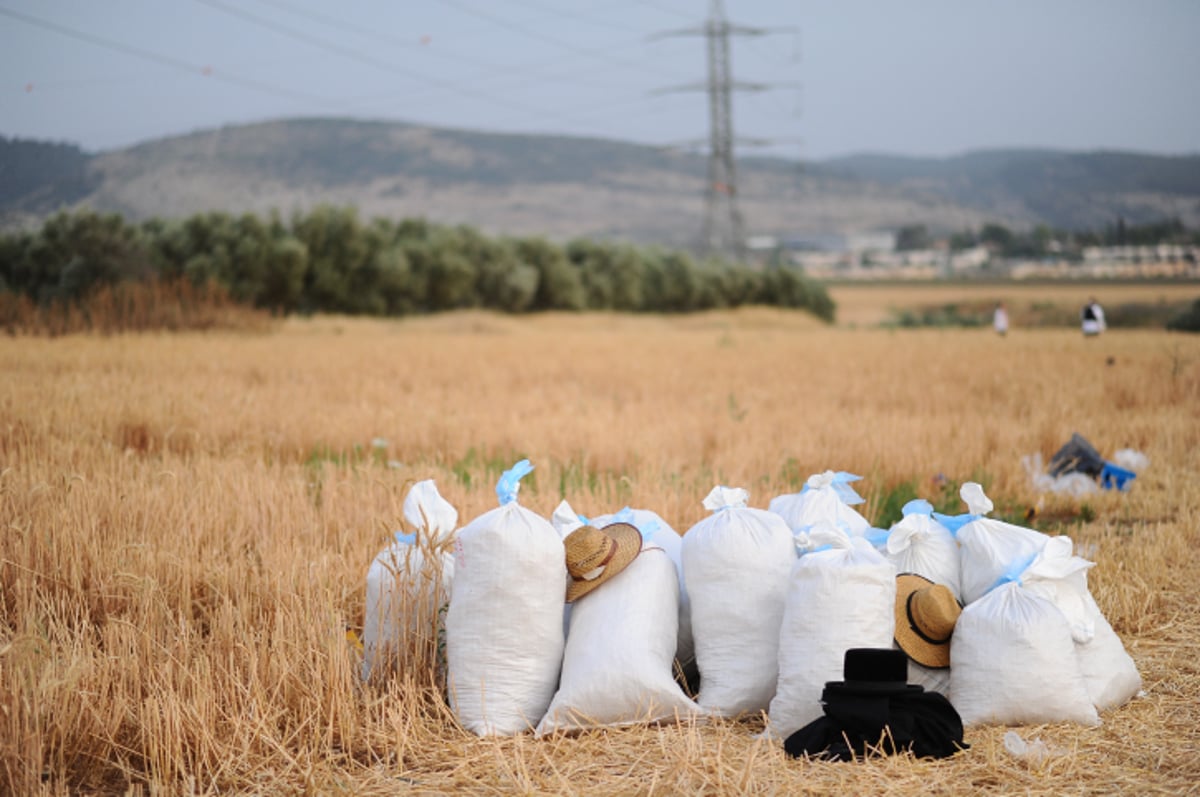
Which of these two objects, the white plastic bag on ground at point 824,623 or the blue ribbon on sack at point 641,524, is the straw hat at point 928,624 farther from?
the blue ribbon on sack at point 641,524

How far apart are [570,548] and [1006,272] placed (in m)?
60.1

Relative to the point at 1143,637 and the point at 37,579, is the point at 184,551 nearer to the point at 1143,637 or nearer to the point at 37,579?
the point at 37,579

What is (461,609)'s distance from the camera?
321 centimetres

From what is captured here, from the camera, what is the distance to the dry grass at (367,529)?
2.68m

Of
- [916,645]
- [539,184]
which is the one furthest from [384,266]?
[539,184]

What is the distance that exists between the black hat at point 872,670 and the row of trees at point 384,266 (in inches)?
764

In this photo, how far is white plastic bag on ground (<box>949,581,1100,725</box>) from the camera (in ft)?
9.87

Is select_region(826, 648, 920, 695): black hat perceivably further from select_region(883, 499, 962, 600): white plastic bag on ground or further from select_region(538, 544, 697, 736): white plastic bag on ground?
select_region(883, 499, 962, 600): white plastic bag on ground

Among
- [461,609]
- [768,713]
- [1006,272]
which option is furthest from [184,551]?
[1006,272]

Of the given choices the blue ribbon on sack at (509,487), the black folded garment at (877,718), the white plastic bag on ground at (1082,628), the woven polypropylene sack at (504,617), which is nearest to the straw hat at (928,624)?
the white plastic bag on ground at (1082,628)

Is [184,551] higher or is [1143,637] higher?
[184,551]

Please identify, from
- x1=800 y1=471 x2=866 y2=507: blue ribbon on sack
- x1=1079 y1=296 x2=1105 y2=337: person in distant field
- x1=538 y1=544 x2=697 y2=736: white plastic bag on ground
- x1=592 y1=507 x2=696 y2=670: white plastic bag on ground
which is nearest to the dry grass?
x1=538 y1=544 x2=697 y2=736: white plastic bag on ground

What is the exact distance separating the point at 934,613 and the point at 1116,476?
424cm

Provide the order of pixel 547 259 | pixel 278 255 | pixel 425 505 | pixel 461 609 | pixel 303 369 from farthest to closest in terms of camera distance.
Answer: pixel 547 259 → pixel 278 255 → pixel 303 369 → pixel 425 505 → pixel 461 609
